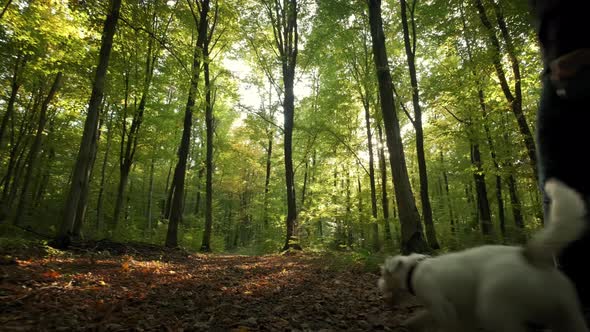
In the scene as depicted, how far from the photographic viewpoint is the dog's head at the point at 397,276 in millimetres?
2340


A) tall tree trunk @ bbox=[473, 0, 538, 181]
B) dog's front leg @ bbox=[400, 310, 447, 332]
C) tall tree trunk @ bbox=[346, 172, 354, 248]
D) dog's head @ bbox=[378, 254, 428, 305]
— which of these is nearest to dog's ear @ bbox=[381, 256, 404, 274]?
dog's head @ bbox=[378, 254, 428, 305]

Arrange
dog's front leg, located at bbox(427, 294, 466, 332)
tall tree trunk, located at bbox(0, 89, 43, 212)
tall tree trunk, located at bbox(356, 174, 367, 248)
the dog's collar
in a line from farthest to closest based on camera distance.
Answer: tall tree trunk, located at bbox(0, 89, 43, 212), tall tree trunk, located at bbox(356, 174, 367, 248), the dog's collar, dog's front leg, located at bbox(427, 294, 466, 332)

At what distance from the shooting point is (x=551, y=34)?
6.18 feet

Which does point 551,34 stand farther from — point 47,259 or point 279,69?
point 279,69

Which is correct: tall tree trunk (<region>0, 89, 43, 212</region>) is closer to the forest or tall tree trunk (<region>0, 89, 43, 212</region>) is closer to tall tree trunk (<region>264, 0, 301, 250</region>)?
the forest

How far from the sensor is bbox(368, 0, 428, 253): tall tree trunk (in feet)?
22.9

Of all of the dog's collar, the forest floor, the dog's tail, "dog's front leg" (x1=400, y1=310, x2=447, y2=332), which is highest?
the dog's tail

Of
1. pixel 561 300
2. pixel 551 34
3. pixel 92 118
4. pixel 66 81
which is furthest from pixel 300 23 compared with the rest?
pixel 561 300

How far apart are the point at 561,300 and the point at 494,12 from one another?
1224 centimetres

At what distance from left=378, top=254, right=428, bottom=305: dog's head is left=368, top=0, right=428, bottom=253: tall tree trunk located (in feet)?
15.3

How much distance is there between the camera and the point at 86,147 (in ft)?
27.8

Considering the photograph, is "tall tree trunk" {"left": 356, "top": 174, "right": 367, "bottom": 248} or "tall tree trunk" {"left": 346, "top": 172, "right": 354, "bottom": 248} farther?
"tall tree trunk" {"left": 346, "top": 172, "right": 354, "bottom": 248}

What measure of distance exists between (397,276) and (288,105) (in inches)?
558

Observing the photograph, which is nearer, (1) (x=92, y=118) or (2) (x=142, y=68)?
(1) (x=92, y=118)
